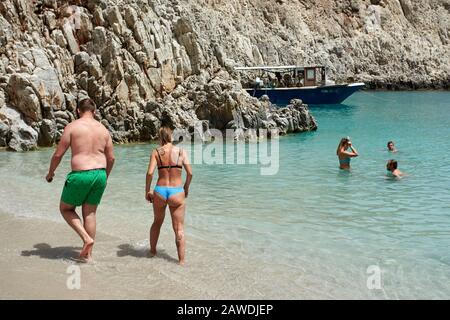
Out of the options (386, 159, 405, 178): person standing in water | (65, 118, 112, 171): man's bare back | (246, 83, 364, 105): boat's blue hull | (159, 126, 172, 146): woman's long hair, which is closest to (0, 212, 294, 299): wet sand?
(65, 118, 112, 171): man's bare back

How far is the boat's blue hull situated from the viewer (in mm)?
44406

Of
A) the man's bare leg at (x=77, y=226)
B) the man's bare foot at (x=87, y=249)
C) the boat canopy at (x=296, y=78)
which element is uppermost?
the boat canopy at (x=296, y=78)

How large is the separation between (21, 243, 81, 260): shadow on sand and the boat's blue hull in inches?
1473

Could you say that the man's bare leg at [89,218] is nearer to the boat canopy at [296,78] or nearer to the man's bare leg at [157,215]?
the man's bare leg at [157,215]

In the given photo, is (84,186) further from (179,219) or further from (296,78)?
(296,78)

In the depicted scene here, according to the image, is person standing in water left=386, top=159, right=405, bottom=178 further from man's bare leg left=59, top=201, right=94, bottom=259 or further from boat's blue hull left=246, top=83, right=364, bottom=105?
boat's blue hull left=246, top=83, right=364, bottom=105

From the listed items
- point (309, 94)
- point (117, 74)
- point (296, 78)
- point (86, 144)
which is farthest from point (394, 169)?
point (296, 78)

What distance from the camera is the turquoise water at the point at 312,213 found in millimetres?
6555

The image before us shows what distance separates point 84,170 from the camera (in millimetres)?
6301

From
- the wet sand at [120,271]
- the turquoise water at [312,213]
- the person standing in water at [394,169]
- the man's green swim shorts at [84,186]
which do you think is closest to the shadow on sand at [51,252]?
the wet sand at [120,271]

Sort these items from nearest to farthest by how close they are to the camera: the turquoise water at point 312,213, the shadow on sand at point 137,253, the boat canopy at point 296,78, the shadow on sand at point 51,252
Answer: the turquoise water at point 312,213, the shadow on sand at point 51,252, the shadow on sand at point 137,253, the boat canopy at point 296,78

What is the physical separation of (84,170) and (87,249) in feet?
3.18
